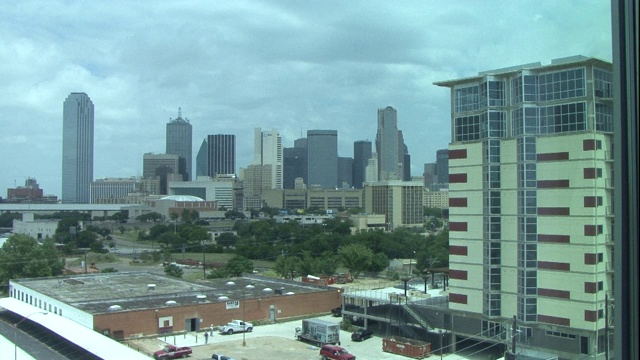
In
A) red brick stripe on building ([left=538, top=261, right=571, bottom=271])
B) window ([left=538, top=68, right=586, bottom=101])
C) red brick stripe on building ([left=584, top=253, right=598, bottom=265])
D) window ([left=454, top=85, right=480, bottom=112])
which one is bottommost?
red brick stripe on building ([left=538, top=261, right=571, bottom=271])

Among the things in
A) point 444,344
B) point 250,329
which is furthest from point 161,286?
point 444,344

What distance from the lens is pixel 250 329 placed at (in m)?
9.26

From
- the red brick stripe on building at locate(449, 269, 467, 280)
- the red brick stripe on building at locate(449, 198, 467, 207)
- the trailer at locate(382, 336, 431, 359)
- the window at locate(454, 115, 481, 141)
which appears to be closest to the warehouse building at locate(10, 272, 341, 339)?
the trailer at locate(382, 336, 431, 359)

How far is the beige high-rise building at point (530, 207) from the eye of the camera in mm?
4824

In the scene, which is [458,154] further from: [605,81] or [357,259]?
[357,259]

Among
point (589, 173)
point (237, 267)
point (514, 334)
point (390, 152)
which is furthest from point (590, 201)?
point (390, 152)

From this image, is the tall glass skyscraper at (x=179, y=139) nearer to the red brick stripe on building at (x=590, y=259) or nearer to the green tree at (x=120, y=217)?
the green tree at (x=120, y=217)

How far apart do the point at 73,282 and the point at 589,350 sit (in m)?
9.89

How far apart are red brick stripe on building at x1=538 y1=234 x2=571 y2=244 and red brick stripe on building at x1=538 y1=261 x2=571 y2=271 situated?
20 centimetres

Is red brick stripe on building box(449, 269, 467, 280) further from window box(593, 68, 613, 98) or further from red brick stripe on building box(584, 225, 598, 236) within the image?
window box(593, 68, 613, 98)

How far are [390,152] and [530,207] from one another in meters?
47.0

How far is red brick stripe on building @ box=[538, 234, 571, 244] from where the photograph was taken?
5.14 metres

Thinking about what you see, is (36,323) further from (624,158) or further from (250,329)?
(624,158)

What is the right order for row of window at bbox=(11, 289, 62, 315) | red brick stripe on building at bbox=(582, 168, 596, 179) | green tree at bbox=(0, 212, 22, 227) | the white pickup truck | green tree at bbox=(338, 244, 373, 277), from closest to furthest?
red brick stripe on building at bbox=(582, 168, 596, 179) → the white pickup truck → row of window at bbox=(11, 289, 62, 315) → green tree at bbox=(338, 244, 373, 277) → green tree at bbox=(0, 212, 22, 227)
